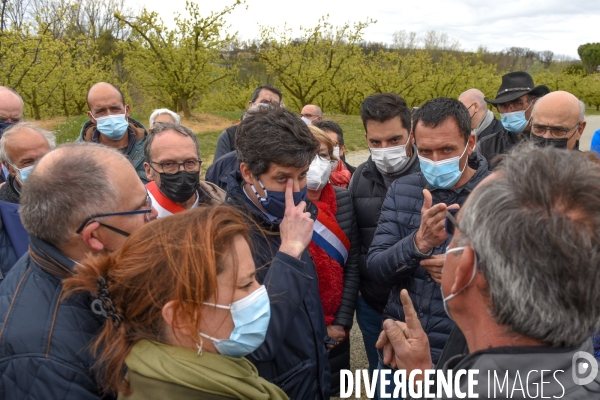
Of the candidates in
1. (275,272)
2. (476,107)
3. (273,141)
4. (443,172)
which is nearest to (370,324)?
(443,172)

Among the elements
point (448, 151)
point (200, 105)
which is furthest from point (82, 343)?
point (200, 105)

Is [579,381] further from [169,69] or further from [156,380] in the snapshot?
[169,69]

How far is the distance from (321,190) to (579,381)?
1935mm

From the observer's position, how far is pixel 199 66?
65.9 ft

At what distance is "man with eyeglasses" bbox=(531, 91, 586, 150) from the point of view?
359cm

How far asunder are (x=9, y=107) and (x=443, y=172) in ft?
13.5

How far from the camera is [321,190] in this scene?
294 cm

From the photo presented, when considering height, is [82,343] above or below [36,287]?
below

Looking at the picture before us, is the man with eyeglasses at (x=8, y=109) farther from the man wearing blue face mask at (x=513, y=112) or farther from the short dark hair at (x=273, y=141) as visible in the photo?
the man wearing blue face mask at (x=513, y=112)

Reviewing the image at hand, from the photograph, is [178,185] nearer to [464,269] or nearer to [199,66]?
[464,269]

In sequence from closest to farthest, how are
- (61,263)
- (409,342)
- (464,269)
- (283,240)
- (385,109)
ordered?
(464,269), (61,263), (409,342), (283,240), (385,109)

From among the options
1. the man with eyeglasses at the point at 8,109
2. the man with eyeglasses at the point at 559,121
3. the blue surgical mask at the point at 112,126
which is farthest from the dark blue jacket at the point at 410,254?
the man with eyeglasses at the point at 8,109

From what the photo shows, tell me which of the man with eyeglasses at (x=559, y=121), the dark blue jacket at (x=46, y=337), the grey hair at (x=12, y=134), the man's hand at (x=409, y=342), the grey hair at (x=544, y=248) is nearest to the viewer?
the grey hair at (x=544, y=248)

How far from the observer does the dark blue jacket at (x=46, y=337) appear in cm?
142
